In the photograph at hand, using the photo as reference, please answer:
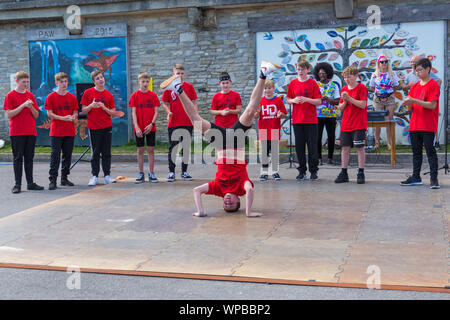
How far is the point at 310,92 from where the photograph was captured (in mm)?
10086

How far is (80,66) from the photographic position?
18.4 meters

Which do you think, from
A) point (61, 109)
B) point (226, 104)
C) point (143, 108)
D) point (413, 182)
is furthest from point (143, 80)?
point (413, 182)

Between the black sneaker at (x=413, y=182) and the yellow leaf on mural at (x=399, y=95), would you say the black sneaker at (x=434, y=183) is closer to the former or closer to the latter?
the black sneaker at (x=413, y=182)

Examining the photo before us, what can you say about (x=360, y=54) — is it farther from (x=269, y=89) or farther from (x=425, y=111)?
(x=425, y=111)

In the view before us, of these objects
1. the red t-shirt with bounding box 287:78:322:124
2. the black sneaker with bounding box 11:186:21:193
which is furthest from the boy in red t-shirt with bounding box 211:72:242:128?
the black sneaker with bounding box 11:186:21:193

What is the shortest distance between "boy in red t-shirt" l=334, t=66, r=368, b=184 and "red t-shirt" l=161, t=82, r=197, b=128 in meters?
2.62

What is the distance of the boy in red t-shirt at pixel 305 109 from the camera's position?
1009 cm

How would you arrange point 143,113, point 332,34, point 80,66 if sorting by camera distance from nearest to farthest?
1. point 143,113
2. point 332,34
3. point 80,66

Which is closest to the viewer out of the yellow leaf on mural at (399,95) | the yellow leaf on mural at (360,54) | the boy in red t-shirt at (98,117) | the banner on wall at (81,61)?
the boy in red t-shirt at (98,117)

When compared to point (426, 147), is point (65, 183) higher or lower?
lower

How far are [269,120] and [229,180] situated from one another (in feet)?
9.95

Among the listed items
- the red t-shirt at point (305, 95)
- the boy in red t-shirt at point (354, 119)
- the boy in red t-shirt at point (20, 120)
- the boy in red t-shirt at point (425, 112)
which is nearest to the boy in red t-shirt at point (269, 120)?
the red t-shirt at point (305, 95)
